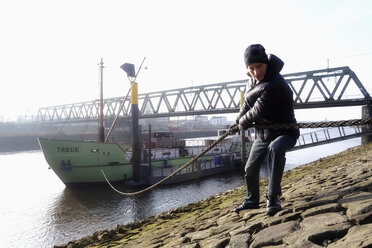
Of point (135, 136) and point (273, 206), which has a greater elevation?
point (135, 136)

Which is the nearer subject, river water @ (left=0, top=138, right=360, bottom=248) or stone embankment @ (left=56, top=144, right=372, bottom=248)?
stone embankment @ (left=56, top=144, right=372, bottom=248)

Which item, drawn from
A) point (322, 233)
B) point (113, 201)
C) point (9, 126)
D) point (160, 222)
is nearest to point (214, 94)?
point (113, 201)

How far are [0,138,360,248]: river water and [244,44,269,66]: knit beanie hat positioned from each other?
11.6 m

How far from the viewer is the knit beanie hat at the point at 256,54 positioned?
3193 millimetres

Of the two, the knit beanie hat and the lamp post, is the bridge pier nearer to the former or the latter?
the lamp post

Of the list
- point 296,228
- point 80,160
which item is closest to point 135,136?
point 80,160

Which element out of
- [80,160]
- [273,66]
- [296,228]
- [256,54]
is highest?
[256,54]

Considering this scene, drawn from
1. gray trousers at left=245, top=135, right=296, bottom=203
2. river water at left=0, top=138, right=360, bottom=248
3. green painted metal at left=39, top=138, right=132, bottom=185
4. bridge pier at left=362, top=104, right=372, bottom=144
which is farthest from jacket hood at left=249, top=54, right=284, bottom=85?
bridge pier at left=362, top=104, right=372, bottom=144

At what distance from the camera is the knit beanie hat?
10.5 feet

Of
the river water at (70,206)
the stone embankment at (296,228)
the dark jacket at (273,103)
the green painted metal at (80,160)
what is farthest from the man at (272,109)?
the green painted metal at (80,160)

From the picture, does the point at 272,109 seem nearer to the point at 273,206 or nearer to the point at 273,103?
the point at 273,103

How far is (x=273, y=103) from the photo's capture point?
125 inches

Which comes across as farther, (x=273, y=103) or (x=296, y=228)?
(x=273, y=103)

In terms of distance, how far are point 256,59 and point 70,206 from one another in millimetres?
16860
